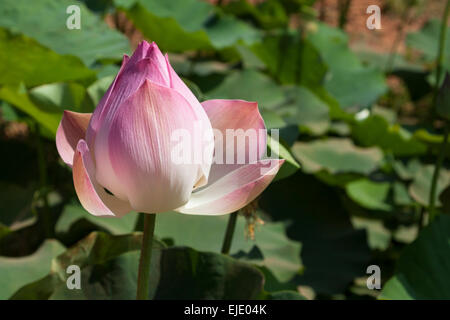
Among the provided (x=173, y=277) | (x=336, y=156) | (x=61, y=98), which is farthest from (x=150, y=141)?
(x=336, y=156)

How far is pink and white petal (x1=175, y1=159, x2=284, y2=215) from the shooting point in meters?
0.57

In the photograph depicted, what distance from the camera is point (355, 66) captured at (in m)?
2.09

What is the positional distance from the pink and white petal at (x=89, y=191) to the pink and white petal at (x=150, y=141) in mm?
26

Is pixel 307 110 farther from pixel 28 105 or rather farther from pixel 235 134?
pixel 235 134

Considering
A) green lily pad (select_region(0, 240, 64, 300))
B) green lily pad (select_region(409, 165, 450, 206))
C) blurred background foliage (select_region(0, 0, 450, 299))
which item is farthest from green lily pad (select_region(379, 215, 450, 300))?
green lily pad (select_region(0, 240, 64, 300))

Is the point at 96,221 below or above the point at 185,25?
below

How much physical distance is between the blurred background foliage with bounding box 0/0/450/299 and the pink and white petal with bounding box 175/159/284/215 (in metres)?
0.14

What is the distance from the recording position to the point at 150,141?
0.55 m

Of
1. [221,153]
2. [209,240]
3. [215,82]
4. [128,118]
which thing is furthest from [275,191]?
[128,118]

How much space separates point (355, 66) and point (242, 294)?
4.60ft

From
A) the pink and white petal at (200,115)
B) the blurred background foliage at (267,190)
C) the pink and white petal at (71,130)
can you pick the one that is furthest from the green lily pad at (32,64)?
the pink and white petal at (200,115)

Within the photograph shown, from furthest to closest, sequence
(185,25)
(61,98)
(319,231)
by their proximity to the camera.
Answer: (185,25) < (319,231) < (61,98)

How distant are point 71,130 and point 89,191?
0.42ft

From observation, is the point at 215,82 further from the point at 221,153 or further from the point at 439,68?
the point at 221,153
